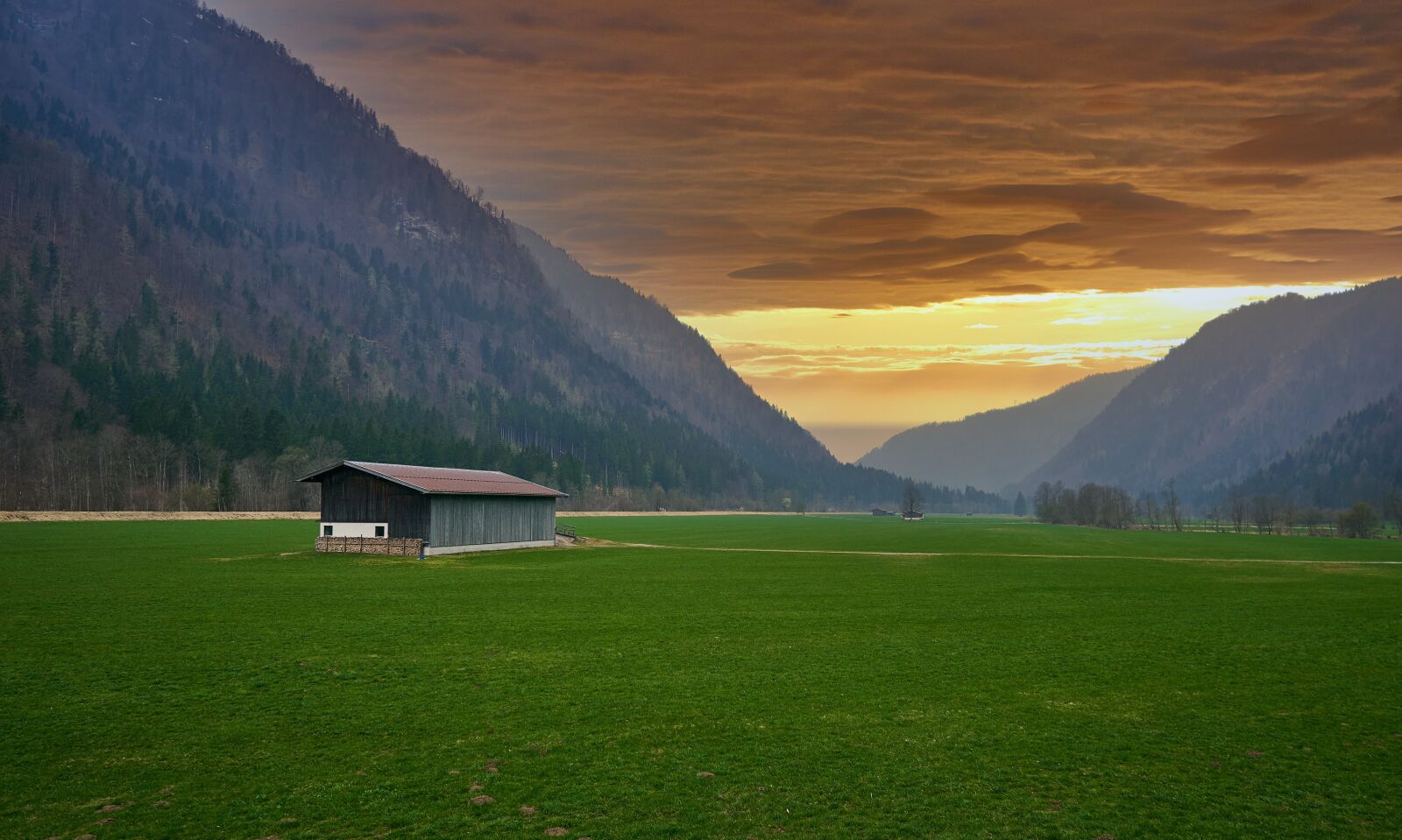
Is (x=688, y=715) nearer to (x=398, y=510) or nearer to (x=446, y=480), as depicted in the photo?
(x=398, y=510)

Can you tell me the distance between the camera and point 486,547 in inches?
3201

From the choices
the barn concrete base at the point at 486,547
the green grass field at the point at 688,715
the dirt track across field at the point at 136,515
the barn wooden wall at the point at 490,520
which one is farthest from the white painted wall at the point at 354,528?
the dirt track across field at the point at 136,515

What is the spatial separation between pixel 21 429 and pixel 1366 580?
182246 millimetres

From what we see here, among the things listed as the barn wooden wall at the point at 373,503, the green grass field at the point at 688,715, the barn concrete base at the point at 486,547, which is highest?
the barn wooden wall at the point at 373,503

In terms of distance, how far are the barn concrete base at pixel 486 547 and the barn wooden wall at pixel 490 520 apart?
0.26m

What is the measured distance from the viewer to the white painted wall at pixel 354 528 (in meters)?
74.6

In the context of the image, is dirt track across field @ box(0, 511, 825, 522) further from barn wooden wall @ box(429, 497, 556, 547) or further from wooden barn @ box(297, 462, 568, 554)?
barn wooden wall @ box(429, 497, 556, 547)

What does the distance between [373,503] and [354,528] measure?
8.03 ft

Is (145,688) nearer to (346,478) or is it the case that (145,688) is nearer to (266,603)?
(266,603)

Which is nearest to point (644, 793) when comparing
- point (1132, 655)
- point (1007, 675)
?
point (1007, 675)

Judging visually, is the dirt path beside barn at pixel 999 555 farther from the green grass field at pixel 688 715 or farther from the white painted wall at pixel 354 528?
the green grass field at pixel 688 715

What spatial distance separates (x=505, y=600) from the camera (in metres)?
46.7

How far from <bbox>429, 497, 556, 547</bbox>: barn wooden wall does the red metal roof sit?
2.17 ft

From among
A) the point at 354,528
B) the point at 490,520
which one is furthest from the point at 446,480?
the point at 354,528
